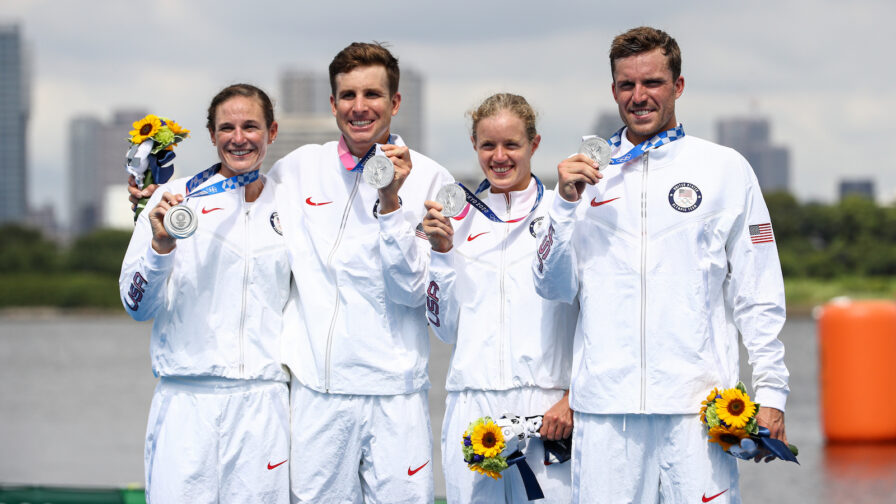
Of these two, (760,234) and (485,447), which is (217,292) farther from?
(760,234)

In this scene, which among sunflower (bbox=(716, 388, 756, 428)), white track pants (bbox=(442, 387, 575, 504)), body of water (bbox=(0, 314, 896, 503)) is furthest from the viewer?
body of water (bbox=(0, 314, 896, 503))

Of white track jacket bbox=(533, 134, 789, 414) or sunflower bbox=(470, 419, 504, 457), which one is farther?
sunflower bbox=(470, 419, 504, 457)

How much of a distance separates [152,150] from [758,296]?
354 centimetres

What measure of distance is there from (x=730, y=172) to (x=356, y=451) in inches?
96.8

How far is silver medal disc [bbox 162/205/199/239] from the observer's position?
215 inches

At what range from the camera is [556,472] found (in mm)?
5605

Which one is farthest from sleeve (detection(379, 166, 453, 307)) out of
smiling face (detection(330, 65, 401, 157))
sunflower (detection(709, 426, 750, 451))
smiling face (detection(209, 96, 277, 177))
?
sunflower (detection(709, 426, 750, 451))

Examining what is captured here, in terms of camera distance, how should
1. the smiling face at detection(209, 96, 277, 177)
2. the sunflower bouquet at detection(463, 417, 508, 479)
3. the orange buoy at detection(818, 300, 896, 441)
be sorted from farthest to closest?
the orange buoy at detection(818, 300, 896, 441)
the smiling face at detection(209, 96, 277, 177)
the sunflower bouquet at detection(463, 417, 508, 479)

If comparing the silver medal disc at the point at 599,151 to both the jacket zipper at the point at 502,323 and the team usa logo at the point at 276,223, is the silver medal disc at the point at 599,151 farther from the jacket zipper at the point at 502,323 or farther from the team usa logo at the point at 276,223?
the team usa logo at the point at 276,223

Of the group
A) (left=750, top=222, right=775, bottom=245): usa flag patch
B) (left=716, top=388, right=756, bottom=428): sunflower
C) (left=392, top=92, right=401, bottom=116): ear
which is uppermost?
(left=392, top=92, right=401, bottom=116): ear

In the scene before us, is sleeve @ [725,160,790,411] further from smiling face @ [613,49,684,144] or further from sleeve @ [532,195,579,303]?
sleeve @ [532,195,579,303]

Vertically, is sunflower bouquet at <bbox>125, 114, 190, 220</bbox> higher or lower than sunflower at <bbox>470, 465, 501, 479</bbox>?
higher

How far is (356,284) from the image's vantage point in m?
5.80

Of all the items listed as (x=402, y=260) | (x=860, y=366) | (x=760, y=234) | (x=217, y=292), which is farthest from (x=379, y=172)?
(x=860, y=366)
